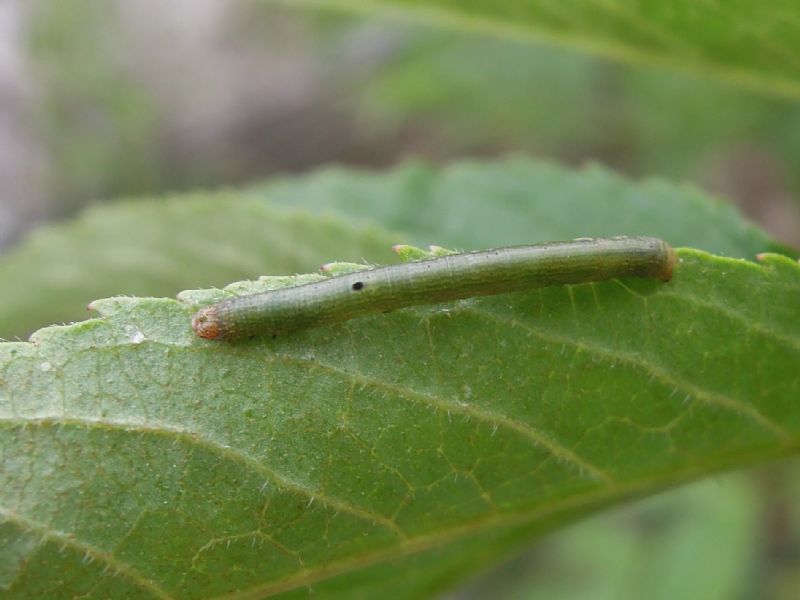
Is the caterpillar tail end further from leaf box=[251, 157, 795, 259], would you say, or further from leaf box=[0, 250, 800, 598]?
leaf box=[251, 157, 795, 259]

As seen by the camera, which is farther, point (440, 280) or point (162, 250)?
point (162, 250)

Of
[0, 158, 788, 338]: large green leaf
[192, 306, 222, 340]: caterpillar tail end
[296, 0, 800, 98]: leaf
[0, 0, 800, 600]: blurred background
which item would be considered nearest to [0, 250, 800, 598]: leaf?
[192, 306, 222, 340]: caterpillar tail end

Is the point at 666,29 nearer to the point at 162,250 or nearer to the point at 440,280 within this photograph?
the point at 440,280

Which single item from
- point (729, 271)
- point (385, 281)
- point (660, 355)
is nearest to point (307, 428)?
point (385, 281)

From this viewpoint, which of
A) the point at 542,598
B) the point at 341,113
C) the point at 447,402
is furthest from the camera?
the point at 341,113

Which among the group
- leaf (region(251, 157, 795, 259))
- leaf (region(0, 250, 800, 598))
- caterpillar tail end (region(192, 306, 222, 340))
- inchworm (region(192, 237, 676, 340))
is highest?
leaf (region(251, 157, 795, 259))

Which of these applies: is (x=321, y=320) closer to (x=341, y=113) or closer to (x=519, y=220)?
(x=519, y=220)

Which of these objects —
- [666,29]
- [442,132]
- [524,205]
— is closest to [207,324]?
[524,205]
